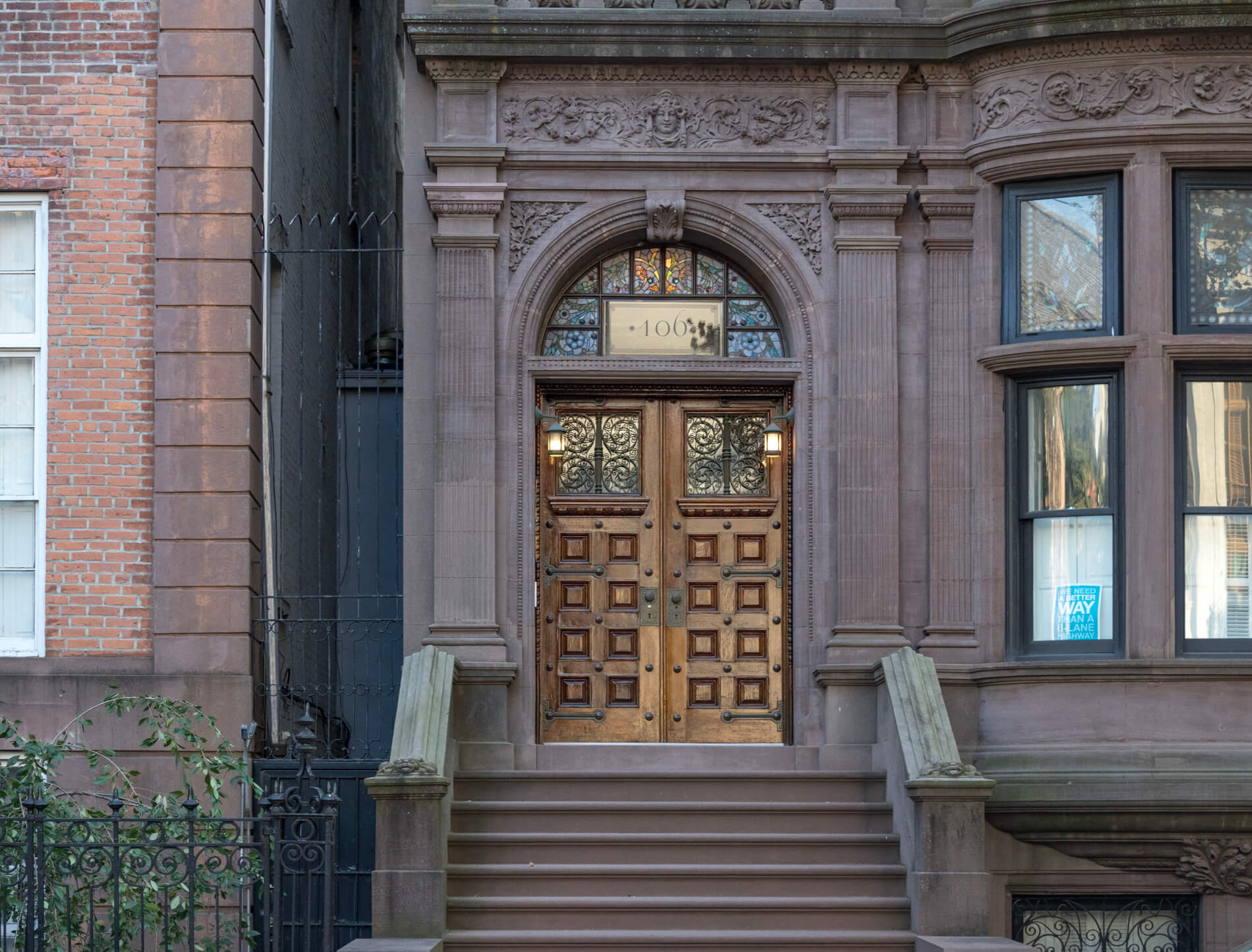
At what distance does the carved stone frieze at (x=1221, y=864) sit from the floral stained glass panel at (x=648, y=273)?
561 centimetres

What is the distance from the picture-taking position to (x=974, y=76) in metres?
13.5

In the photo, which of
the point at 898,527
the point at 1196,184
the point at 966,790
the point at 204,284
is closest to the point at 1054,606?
the point at 898,527

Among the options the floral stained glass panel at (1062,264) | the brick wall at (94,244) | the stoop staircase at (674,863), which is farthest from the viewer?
the brick wall at (94,244)

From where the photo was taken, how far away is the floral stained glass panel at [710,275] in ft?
45.8

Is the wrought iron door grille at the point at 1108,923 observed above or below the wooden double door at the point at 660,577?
below

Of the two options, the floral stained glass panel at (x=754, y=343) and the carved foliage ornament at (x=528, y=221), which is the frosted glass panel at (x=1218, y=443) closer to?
the floral stained glass panel at (x=754, y=343)

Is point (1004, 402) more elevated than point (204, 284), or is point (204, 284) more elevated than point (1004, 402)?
point (204, 284)

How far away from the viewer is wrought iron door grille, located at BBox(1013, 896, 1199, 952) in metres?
12.6

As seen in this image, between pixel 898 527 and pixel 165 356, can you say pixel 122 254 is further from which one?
pixel 898 527

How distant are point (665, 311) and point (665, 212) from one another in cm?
78

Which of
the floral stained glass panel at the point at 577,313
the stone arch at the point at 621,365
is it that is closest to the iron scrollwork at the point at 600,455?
the stone arch at the point at 621,365

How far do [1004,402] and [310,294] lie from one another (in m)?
6.88

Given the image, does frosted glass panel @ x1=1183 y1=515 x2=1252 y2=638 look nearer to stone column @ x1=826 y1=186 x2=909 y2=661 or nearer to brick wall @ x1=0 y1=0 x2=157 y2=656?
stone column @ x1=826 y1=186 x2=909 y2=661

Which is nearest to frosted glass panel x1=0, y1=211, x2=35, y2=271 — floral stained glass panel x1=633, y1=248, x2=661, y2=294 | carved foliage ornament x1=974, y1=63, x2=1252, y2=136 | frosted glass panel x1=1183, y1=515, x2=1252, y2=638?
floral stained glass panel x1=633, y1=248, x2=661, y2=294
